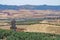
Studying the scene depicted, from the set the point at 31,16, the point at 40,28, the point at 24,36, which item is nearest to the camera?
the point at 24,36

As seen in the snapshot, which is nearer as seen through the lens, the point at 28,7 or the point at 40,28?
the point at 40,28

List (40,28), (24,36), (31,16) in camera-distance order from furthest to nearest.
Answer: (31,16), (40,28), (24,36)

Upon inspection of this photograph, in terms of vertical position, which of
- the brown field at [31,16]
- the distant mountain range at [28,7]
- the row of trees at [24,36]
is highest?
the distant mountain range at [28,7]

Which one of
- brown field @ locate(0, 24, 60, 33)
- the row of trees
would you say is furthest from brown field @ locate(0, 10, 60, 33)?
the row of trees

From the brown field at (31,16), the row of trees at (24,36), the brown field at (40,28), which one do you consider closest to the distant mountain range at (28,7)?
the brown field at (31,16)

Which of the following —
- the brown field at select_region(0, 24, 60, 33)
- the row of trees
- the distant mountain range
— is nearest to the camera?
the row of trees

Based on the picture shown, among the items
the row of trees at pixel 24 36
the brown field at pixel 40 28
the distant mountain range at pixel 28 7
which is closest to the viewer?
the row of trees at pixel 24 36

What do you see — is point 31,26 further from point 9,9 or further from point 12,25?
point 9,9

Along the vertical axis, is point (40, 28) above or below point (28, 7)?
below

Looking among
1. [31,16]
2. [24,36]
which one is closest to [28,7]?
[31,16]

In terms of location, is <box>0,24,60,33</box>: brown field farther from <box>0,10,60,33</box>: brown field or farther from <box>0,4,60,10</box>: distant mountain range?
<box>0,4,60,10</box>: distant mountain range

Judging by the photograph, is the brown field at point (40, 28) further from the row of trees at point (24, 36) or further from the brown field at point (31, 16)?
the row of trees at point (24, 36)

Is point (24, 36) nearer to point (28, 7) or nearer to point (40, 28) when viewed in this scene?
point (40, 28)
